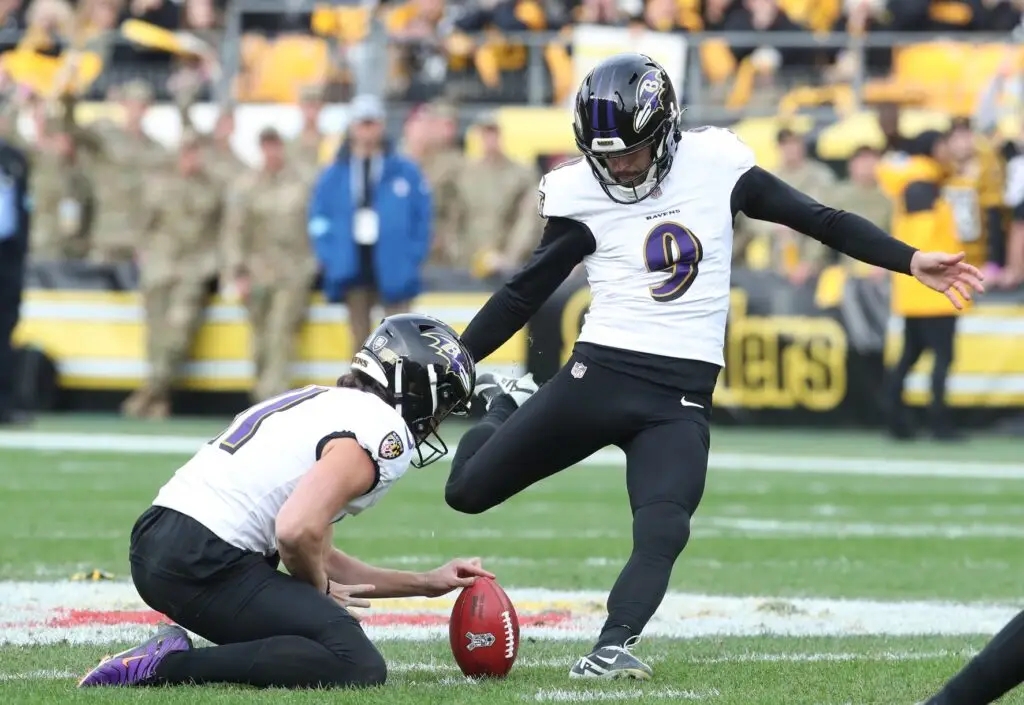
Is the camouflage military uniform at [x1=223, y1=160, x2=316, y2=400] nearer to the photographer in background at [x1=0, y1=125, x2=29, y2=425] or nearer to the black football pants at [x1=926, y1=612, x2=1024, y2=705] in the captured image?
the photographer in background at [x1=0, y1=125, x2=29, y2=425]

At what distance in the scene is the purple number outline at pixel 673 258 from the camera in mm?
5707

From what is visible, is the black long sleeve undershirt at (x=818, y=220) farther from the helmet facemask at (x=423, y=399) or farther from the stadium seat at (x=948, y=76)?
the stadium seat at (x=948, y=76)

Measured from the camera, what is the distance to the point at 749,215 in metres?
5.81

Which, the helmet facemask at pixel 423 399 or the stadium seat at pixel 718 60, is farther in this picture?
the stadium seat at pixel 718 60

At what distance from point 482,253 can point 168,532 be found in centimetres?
1125

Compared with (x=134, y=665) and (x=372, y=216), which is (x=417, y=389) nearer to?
(x=134, y=665)

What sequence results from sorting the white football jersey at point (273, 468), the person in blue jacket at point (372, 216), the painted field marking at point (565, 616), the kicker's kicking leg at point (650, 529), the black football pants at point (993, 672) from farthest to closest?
the person in blue jacket at point (372, 216) < the painted field marking at point (565, 616) < the kicker's kicking leg at point (650, 529) < the white football jersey at point (273, 468) < the black football pants at point (993, 672)

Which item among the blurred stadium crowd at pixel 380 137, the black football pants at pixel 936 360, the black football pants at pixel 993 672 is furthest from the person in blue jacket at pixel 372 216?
the black football pants at pixel 993 672

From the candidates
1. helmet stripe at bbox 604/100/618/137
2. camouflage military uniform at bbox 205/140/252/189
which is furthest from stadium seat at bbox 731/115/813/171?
helmet stripe at bbox 604/100/618/137

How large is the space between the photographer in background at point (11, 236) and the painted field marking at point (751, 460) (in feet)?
3.04

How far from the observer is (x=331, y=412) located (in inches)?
199

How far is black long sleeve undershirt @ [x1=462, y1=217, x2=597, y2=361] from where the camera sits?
19.2 ft

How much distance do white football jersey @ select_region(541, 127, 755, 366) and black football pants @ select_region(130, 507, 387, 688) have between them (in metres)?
1.32

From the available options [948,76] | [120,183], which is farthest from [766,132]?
[120,183]
